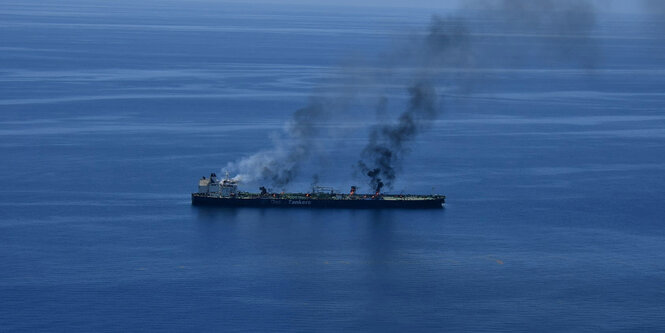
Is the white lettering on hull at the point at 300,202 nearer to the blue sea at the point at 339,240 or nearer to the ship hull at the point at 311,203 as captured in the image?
the ship hull at the point at 311,203

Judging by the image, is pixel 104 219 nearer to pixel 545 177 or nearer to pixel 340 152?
pixel 340 152

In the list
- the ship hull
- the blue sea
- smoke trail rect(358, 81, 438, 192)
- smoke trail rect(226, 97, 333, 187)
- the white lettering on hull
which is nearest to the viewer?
the blue sea

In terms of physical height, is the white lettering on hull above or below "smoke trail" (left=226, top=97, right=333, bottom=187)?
below

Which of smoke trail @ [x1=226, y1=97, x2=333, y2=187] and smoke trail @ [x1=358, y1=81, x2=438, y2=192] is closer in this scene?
smoke trail @ [x1=358, y1=81, x2=438, y2=192]

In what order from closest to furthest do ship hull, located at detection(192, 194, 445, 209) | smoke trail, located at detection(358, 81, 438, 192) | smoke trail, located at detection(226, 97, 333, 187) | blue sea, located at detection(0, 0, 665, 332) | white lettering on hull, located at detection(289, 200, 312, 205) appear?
blue sea, located at detection(0, 0, 665, 332) < ship hull, located at detection(192, 194, 445, 209) < white lettering on hull, located at detection(289, 200, 312, 205) < smoke trail, located at detection(358, 81, 438, 192) < smoke trail, located at detection(226, 97, 333, 187)

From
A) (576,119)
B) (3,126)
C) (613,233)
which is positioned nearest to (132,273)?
(613,233)

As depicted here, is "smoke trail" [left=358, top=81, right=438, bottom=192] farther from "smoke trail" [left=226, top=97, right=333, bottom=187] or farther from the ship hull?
"smoke trail" [left=226, top=97, right=333, bottom=187]

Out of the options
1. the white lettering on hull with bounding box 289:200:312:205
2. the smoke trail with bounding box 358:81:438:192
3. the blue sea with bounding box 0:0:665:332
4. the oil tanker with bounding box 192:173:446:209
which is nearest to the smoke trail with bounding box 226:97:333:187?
the blue sea with bounding box 0:0:665:332

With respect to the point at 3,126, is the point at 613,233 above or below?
below

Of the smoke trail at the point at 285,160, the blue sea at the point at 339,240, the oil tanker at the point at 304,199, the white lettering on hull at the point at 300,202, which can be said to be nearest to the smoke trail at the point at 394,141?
the oil tanker at the point at 304,199
